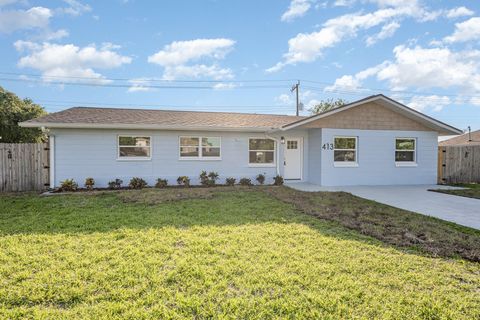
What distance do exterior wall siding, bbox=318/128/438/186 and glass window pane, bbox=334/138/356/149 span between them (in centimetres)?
28

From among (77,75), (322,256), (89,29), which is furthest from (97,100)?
(322,256)

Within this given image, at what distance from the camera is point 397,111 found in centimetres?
1342

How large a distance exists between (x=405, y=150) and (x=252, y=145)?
7821mm

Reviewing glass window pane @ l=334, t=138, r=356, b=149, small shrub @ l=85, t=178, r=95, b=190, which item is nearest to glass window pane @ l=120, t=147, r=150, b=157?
small shrub @ l=85, t=178, r=95, b=190

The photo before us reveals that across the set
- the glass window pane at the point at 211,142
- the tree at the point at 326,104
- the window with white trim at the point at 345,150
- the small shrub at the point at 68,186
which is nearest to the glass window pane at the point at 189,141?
the glass window pane at the point at 211,142

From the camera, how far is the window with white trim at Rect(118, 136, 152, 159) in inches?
477

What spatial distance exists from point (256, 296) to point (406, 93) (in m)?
39.5

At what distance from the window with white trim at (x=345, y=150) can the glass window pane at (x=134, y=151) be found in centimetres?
869

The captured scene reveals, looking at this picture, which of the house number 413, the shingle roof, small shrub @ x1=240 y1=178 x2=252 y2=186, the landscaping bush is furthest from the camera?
small shrub @ x1=240 y1=178 x2=252 y2=186

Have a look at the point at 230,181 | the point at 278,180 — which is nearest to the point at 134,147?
the point at 230,181

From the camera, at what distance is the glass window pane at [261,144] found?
13.5 meters

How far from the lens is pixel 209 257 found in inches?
165

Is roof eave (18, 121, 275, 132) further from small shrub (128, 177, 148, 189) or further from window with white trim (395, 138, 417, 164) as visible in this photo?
window with white trim (395, 138, 417, 164)

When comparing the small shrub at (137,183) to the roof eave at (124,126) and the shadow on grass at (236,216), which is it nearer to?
the shadow on grass at (236,216)
